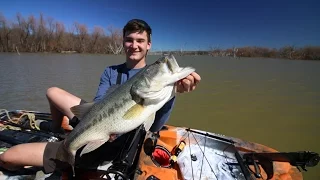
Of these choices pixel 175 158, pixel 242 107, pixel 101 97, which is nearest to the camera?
pixel 101 97

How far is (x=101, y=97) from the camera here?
2.77 meters

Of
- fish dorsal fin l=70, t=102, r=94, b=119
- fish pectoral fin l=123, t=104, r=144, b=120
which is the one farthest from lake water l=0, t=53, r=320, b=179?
fish pectoral fin l=123, t=104, r=144, b=120

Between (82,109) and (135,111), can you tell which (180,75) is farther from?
(82,109)

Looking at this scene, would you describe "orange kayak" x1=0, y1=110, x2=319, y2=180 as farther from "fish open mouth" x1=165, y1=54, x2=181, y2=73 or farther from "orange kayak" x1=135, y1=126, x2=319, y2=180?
"fish open mouth" x1=165, y1=54, x2=181, y2=73

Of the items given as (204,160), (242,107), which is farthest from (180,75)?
(242,107)

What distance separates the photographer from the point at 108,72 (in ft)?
10.8

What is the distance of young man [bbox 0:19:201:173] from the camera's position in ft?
8.68

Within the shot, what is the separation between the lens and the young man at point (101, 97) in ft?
8.68

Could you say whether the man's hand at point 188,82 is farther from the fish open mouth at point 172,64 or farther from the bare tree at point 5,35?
the bare tree at point 5,35

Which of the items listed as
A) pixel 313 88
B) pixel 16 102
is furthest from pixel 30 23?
pixel 313 88

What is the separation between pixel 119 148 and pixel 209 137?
1782mm

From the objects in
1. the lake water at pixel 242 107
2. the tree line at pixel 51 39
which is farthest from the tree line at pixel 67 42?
the lake water at pixel 242 107

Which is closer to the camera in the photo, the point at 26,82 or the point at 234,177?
the point at 234,177

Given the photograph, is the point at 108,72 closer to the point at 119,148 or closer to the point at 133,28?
the point at 133,28
